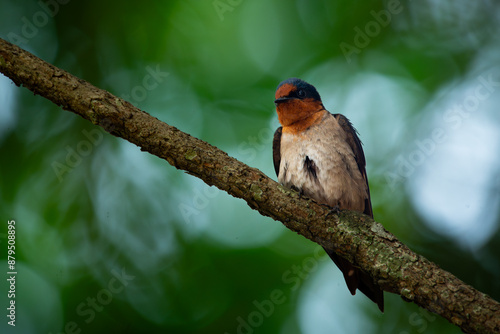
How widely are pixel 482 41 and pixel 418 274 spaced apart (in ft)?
20.5

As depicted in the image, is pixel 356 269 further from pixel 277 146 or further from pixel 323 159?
pixel 277 146

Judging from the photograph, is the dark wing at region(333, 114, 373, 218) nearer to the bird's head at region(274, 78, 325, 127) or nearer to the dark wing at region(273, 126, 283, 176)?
the bird's head at region(274, 78, 325, 127)

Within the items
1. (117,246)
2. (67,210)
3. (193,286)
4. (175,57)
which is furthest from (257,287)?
(175,57)

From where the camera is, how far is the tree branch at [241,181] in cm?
363

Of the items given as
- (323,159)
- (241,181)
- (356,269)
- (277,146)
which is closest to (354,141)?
(323,159)

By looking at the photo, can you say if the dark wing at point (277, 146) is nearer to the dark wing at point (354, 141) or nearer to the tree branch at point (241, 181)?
the dark wing at point (354, 141)

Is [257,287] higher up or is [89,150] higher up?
[89,150]

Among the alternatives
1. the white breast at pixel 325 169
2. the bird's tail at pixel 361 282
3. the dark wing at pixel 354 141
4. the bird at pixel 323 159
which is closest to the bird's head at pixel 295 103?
the bird at pixel 323 159

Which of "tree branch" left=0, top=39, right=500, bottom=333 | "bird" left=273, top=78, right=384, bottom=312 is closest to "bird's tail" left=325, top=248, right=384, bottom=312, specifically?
"bird" left=273, top=78, right=384, bottom=312

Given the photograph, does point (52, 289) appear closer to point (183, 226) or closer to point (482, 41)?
point (183, 226)

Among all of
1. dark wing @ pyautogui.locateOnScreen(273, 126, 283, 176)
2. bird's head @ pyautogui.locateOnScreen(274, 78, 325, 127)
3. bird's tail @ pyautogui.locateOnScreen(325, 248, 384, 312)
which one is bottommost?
bird's tail @ pyautogui.locateOnScreen(325, 248, 384, 312)

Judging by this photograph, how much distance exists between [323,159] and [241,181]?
1714mm

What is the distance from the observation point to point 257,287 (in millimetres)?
5953

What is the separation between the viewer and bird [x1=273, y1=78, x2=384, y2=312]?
5.15 metres
